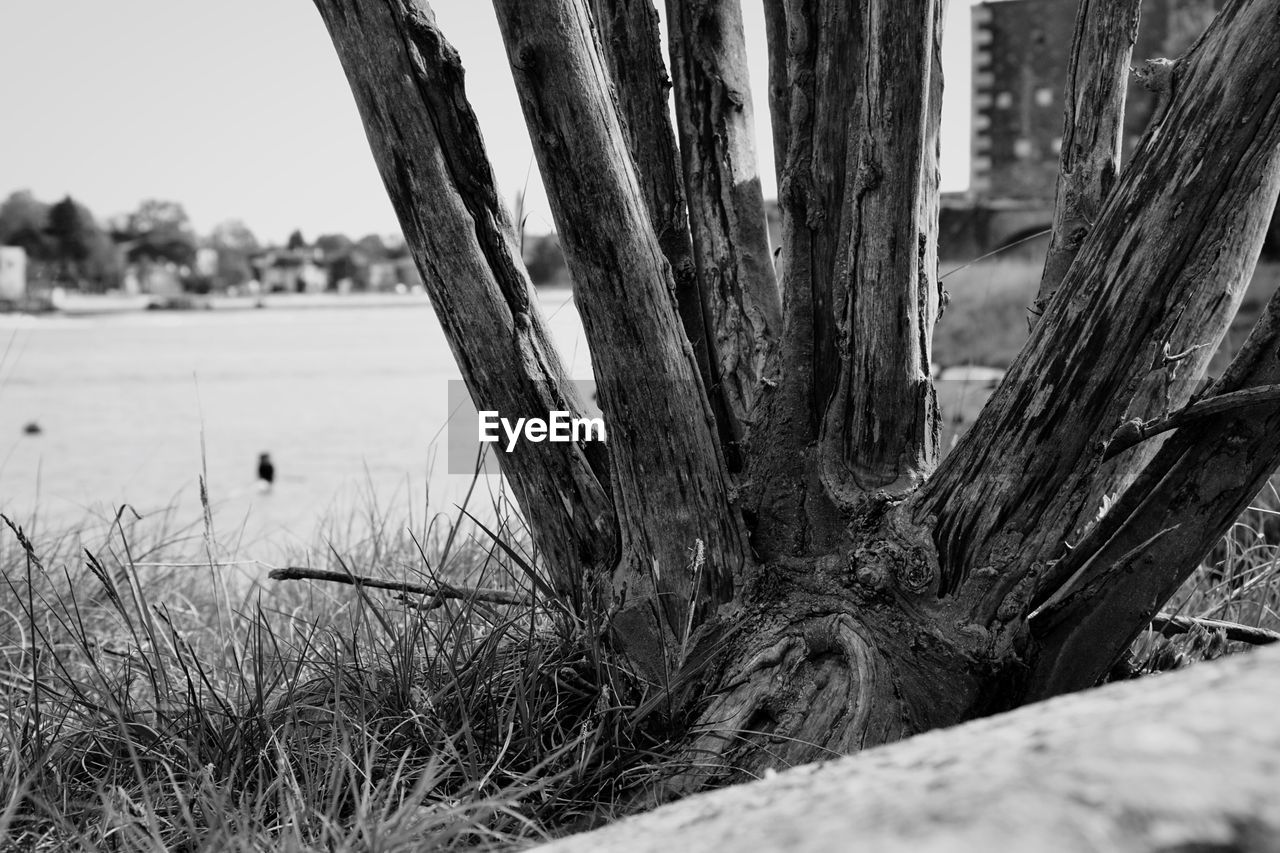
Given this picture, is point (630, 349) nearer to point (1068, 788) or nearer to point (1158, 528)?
point (1158, 528)

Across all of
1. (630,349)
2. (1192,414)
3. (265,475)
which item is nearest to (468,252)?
(630,349)

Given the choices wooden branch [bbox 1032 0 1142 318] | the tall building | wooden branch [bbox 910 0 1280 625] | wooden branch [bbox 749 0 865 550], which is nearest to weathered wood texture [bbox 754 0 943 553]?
wooden branch [bbox 749 0 865 550]

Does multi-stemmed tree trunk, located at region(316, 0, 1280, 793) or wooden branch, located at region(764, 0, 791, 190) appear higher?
wooden branch, located at region(764, 0, 791, 190)

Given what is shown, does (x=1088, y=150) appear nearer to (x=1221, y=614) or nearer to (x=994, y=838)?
(x=1221, y=614)

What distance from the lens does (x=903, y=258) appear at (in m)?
1.44

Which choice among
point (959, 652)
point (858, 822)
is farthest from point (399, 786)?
point (858, 822)

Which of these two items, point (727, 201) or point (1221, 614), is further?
point (1221, 614)

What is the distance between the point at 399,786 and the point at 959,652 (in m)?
0.76

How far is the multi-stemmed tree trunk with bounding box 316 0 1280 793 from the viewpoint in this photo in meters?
1.30

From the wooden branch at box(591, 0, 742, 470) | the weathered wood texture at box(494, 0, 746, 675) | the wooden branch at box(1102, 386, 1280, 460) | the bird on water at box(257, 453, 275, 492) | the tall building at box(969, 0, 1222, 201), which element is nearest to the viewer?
the wooden branch at box(1102, 386, 1280, 460)

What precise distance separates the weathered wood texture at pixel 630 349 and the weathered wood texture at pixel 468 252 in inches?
3.5

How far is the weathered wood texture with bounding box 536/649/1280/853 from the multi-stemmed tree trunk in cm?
64

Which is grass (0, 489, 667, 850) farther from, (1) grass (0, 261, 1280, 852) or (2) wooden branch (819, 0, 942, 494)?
Answer: (2) wooden branch (819, 0, 942, 494)

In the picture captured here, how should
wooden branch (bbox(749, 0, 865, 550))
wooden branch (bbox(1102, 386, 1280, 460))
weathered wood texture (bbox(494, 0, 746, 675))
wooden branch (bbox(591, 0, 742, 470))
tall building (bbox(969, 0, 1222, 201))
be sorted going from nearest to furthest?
wooden branch (bbox(1102, 386, 1280, 460)) → weathered wood texture (bbox(494, 0, 746, 675)) → wooden branch (bbox(749, 0, 865, 550)) → wooden branch (bbox(591, 0, 742, 470)) → tall building (bbox(969, 0, 1222, 201))
